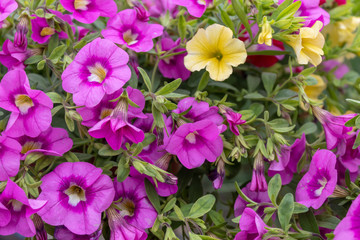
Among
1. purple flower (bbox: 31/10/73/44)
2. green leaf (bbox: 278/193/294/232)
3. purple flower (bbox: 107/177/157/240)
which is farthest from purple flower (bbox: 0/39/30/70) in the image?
green leaf (bbox: 278/193/294/232)

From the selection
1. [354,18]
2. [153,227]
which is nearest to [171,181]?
[153,227]

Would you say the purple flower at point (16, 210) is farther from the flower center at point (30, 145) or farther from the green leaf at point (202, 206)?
the green leaf at point (202, 206)

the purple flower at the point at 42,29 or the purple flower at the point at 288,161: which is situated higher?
the purple flower at the point at 42,29

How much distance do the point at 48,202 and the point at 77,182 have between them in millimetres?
51

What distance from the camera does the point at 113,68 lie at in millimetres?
652

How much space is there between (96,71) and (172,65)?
20cm

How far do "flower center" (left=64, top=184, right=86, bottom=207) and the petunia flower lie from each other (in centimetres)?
8

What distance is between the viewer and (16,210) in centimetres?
63

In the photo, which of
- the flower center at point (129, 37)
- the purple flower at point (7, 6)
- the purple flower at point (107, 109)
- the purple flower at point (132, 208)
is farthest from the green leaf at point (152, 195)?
the purple flower at point (7, 6)

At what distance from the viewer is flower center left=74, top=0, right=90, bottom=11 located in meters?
0.74

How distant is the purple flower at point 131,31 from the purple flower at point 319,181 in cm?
31

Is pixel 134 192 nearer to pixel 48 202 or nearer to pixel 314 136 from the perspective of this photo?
pixel 48 202

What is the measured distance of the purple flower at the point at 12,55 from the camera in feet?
2.37

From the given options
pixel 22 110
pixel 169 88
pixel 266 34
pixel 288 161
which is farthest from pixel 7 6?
pixel 288 161
